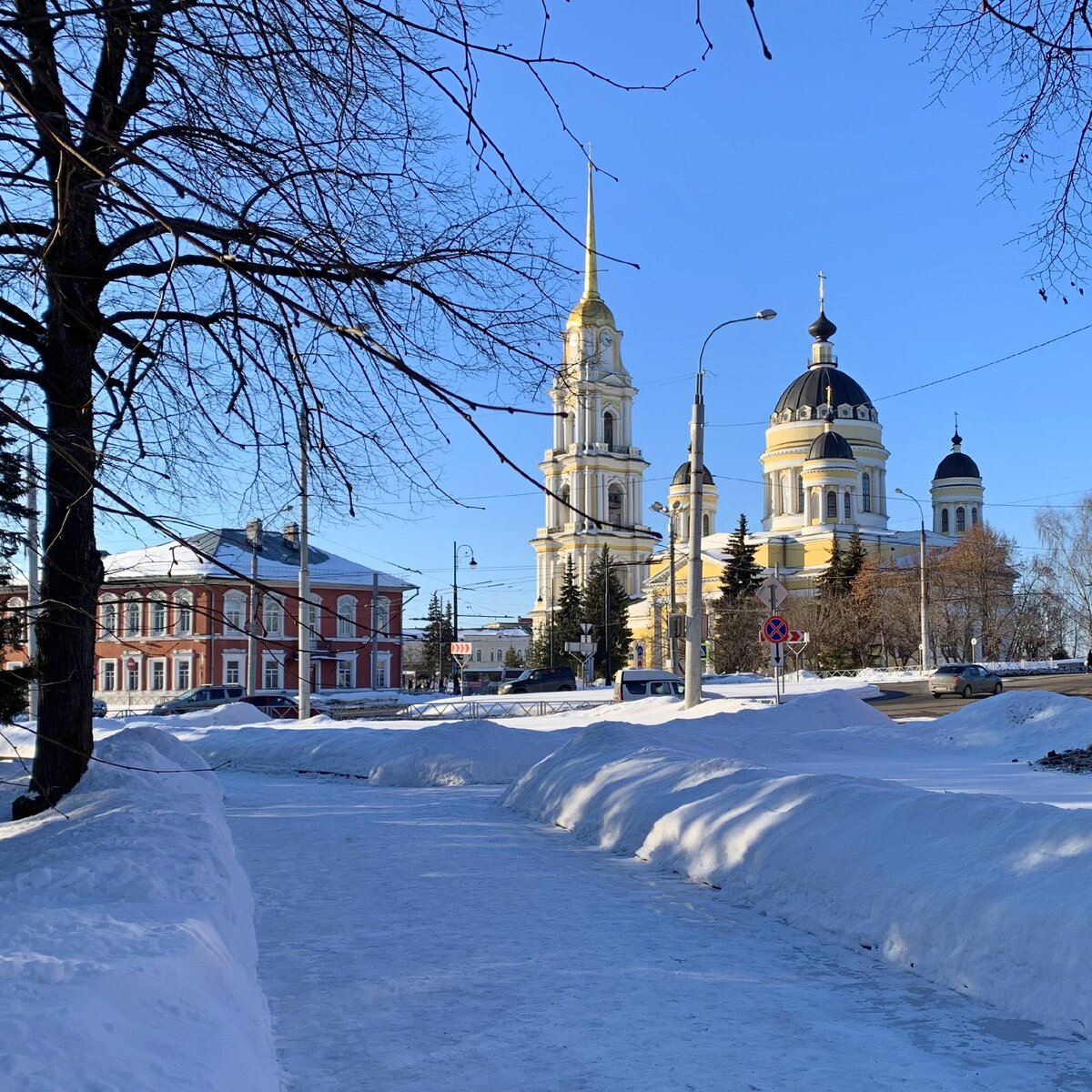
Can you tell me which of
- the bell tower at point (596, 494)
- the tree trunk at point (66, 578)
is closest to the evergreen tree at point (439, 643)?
the bell tower at point (596, 494)

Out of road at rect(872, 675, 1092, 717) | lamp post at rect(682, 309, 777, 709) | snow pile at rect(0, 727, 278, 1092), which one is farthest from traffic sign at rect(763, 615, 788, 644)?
snow pile at rect(0, 727, 278, 1092)

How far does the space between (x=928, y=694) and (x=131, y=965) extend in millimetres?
46392

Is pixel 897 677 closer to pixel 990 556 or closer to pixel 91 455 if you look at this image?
pixel 990 556

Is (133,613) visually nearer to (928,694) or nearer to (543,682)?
(928,694)

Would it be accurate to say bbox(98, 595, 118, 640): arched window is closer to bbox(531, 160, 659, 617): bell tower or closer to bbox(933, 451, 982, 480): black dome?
bbox(531, 160, 659, 617): bell tower

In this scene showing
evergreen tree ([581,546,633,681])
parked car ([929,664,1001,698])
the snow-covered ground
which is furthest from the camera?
evergreen tree ([581,546,633,681])

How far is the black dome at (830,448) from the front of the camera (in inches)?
4060

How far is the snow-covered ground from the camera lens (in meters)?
4.20

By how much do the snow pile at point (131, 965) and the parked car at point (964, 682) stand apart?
39.4 metres

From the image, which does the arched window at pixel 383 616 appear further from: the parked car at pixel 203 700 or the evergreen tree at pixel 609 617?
the evergreen tree at pixel 609 617

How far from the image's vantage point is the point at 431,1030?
568cm

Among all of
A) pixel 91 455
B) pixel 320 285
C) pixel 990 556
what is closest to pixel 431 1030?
pixel 91 455

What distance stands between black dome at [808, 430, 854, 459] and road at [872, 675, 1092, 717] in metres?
48.2

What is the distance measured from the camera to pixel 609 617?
288 feet
